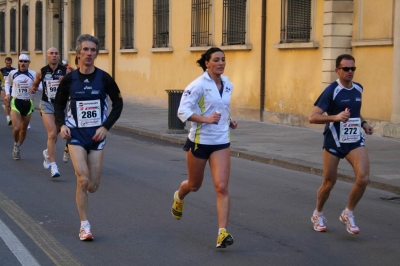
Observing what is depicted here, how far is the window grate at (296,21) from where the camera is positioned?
19062mm

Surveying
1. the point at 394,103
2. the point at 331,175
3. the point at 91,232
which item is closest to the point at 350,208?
the point at 331,175

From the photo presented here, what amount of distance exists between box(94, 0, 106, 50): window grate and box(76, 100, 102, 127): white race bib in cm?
2544

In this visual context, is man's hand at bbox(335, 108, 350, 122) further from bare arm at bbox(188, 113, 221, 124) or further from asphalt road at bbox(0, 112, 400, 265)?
bare arm at bbox(188, 113, 221, 124)

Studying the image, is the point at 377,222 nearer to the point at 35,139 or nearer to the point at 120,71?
the point at 35,139

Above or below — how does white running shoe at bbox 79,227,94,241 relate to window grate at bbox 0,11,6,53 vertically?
below

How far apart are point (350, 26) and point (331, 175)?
36.6 ft

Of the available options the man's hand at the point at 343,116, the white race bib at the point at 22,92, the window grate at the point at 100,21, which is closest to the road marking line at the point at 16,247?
the man's hand at the point at 343,116

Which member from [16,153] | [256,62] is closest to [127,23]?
[256,62]

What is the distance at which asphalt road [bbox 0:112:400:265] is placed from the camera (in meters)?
6.54

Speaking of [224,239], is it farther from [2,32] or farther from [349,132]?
[2,32]

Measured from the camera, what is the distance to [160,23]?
27672mm

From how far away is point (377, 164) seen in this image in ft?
40.9

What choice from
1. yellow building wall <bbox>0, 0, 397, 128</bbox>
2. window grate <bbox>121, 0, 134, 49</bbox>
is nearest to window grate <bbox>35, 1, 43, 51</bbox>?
yellow building wall <bbox>0, 0, 397, 128</bbox>

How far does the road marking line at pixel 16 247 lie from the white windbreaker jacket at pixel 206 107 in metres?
1.76
